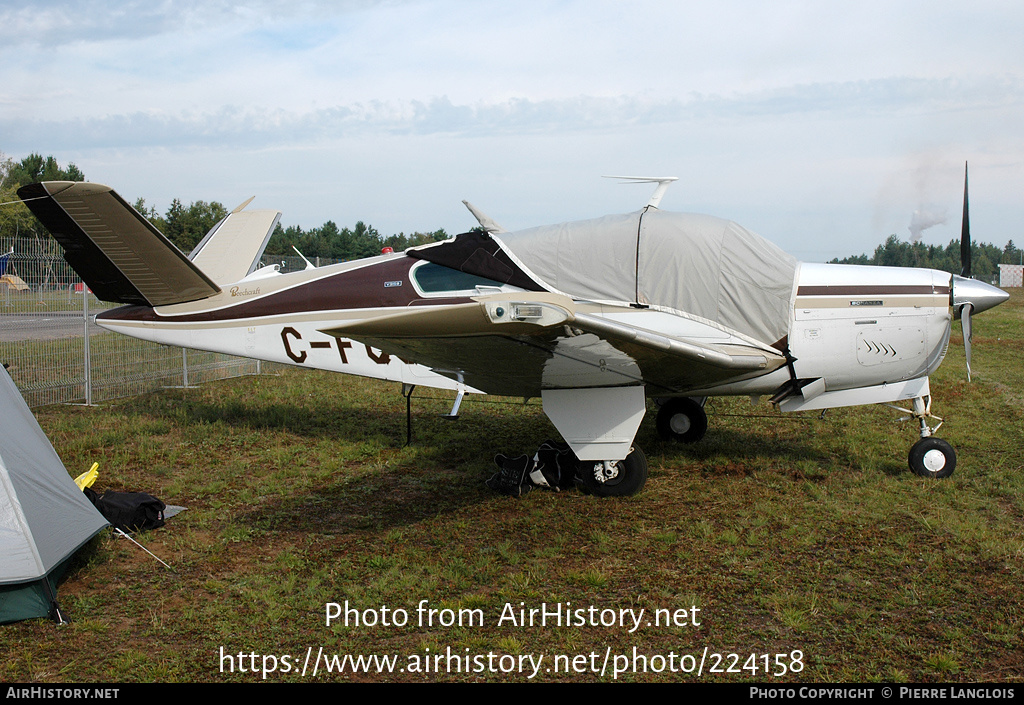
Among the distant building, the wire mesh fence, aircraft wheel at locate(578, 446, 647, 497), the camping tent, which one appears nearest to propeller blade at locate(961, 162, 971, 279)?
aircraft wheel at locate(578, 446, 647, 497)

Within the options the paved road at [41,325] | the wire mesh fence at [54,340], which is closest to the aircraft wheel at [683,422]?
the wire mesh fence at [54,340]

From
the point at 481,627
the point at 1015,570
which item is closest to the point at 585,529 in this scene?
the point at 481,627

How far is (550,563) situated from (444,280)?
10.4ft

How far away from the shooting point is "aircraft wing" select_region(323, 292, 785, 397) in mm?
3822

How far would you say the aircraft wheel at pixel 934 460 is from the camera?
634 centimetres

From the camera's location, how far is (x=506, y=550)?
16.5ft

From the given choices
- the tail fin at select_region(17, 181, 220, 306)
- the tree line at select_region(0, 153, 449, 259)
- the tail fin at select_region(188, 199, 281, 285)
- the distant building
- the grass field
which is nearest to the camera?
the grass field

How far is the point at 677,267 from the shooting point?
632 centimetres

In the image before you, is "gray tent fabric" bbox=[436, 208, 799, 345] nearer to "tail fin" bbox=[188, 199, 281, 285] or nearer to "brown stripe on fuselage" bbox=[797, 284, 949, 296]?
"brown stripe on fuselage" bbox=[797, 284, 949, 296]

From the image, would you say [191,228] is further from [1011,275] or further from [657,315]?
[1011,275]

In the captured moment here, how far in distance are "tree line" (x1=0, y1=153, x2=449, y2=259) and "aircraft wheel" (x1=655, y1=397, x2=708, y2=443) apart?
3390 centimetres

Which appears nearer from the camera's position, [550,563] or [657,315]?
[550,563]

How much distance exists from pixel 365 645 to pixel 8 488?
2384 millimetres

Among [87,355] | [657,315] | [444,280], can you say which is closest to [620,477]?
[657,315]
